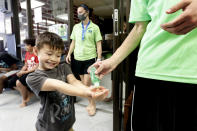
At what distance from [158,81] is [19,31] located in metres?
4.09

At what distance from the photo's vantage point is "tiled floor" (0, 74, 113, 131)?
65.7 inches

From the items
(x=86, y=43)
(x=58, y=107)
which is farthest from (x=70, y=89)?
(x=86, y=43)

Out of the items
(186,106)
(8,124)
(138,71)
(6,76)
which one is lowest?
(8,124)

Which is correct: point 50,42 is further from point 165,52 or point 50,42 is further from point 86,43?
point 86,43

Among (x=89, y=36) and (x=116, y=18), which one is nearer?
(x=116, y=18)

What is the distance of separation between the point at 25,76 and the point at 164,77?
8.23 ft

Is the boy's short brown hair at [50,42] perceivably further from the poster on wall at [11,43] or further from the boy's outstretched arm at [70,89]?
the poster on wall at [11,43]

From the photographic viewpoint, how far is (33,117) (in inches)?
76.5

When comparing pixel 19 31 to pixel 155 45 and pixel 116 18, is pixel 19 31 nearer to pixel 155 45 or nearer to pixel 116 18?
pixel 116 18

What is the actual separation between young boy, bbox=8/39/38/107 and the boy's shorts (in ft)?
3.01

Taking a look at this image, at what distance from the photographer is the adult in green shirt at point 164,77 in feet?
1.59

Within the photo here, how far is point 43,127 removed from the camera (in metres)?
0.89

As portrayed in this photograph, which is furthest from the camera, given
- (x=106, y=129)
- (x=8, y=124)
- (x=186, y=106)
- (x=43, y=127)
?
(x=8, y=124)

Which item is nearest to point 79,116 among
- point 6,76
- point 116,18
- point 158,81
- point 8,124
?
point 8,124
